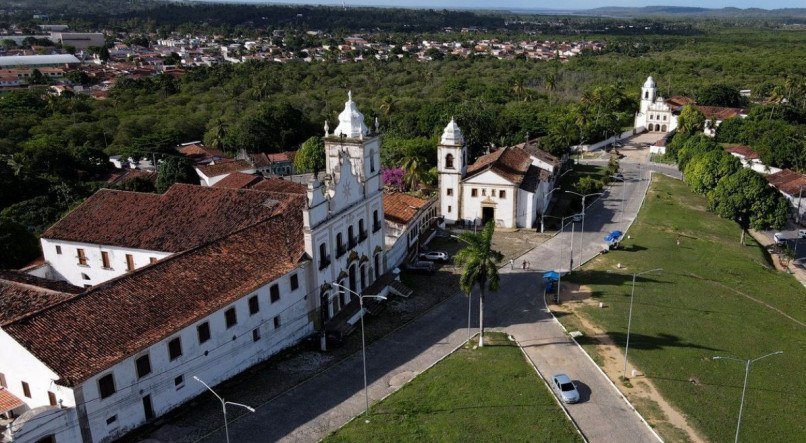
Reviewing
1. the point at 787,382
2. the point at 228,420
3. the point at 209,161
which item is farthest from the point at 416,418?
the point at 209,161

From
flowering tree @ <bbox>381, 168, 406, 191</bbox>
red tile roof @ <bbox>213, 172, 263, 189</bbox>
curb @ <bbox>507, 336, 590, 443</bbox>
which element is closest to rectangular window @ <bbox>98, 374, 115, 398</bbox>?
curb @ <bbox>507, 336, 590, 443</bbox>

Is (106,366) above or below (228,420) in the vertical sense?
above

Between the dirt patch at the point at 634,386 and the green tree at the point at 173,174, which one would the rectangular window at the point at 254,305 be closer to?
the dirt patch at the point at 634,386

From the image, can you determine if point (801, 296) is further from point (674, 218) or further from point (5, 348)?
point (5, 348)

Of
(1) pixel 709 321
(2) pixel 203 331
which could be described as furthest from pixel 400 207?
(2) pixel 203 331

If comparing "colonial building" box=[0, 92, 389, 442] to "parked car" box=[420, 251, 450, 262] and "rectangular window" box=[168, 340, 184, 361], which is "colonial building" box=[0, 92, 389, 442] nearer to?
"rectangular window" box=[168, 340, 184, 361]

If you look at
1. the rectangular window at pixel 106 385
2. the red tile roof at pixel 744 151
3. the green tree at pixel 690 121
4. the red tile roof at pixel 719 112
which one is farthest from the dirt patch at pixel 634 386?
the red tile roof at pixel 719 112
